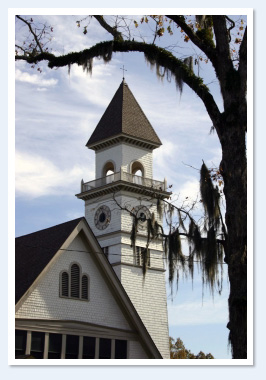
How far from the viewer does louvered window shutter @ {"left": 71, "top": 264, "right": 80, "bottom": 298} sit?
2423 centimetres

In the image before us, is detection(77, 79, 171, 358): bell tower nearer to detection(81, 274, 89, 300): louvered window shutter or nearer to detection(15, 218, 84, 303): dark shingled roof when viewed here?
detection(15, 218, 84, 303): dark shingled roof

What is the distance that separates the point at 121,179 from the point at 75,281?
20.1 meters

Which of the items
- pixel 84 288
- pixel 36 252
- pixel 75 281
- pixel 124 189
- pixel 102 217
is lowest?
pixel 84 288

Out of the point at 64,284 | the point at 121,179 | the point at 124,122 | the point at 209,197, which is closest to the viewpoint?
the point at 209,197

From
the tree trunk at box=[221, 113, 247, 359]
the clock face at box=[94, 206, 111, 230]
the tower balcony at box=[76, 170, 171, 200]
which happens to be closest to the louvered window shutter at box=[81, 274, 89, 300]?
the tree trunk at box=[221, 113, 247, 359]

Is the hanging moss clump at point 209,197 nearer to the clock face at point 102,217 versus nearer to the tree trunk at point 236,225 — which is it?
the tree trunk at point 236,225

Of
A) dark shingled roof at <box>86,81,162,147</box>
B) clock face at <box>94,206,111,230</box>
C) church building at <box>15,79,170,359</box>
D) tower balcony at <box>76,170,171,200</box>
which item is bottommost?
church building at <box>15,79,170,359</box>

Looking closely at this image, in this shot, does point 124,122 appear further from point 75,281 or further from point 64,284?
point 64,284

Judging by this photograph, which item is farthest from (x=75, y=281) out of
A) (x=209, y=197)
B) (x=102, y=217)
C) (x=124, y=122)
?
(x=124, y=122)

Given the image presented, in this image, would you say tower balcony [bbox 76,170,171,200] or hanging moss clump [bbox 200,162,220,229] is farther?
tower balcony [bbox 76,170,171,200]

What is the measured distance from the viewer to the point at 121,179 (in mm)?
44094

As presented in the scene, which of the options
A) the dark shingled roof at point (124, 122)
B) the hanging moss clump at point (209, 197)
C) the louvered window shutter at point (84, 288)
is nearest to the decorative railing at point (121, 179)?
the dark shingled roof at point (124, 122)

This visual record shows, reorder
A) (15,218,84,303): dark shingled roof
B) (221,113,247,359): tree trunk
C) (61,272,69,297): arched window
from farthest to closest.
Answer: (61,272,69,297): arched window, (15,218,84,303): dark shingled roof, (221,113,247,359): tree trunk

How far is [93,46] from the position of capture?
47.8 feet
